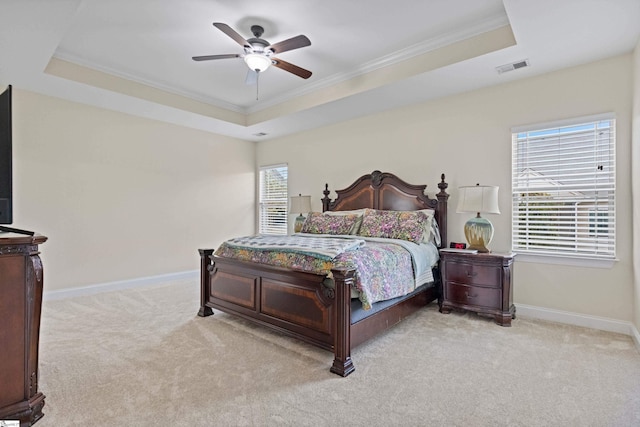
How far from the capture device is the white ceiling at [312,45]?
104 inches

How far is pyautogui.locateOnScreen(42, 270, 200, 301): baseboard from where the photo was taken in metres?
4.19

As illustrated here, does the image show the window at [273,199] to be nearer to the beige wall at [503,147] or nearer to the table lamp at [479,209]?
the beige wall at [503,147]

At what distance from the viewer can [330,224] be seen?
14.3 ft

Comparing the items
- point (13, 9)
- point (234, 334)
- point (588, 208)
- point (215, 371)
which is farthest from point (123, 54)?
point (588, 208)

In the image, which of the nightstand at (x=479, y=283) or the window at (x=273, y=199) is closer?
the nightstand at (x=479, y=283)

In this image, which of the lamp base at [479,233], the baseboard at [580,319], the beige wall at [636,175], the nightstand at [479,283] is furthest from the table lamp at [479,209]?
the beige wall at [636,175]

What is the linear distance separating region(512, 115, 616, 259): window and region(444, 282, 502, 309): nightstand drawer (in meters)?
0.67

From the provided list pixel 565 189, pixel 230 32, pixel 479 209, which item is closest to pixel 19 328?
pixel 230 32

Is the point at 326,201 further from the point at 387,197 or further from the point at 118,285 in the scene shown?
the point at 118,285

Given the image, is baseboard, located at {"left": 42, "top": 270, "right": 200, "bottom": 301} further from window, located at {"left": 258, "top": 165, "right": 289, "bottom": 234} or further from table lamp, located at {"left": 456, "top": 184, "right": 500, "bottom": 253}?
table lamp, located at {"left": 456, "top": 184, "right": 500, "bottom": 253}

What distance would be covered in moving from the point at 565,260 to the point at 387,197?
2.10 meters

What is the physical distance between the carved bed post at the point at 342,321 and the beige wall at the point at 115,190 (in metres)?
3.91

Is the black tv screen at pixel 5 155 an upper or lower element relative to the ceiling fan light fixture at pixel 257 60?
lower

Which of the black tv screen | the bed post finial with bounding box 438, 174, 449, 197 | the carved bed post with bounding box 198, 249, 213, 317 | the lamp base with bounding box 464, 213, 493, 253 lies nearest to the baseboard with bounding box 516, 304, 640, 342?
the lamp base with bounding box 464, 213, 493, 253
